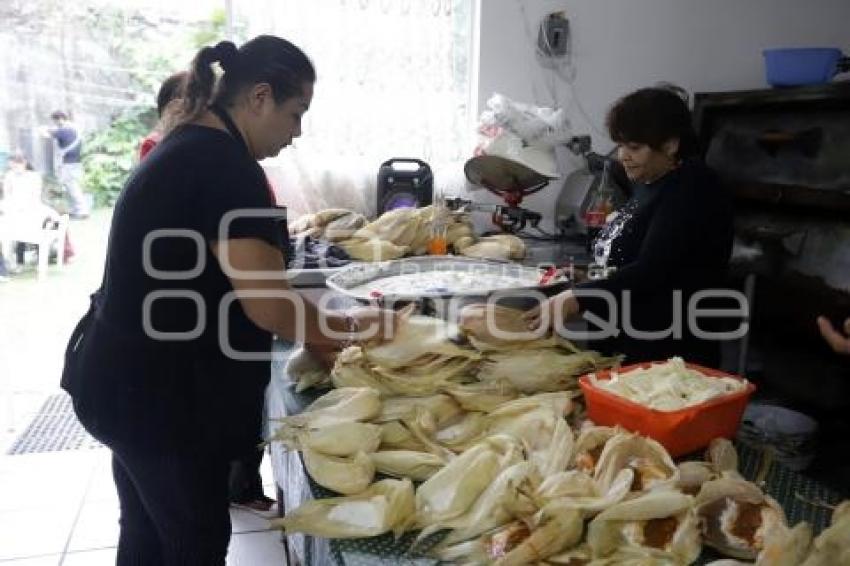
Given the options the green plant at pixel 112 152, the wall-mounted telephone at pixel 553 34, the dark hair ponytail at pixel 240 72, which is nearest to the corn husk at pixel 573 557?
the dark hair ponytail at pixel 240 72

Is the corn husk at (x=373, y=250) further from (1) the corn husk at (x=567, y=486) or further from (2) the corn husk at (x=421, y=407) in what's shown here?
(1) the corn husk at (x=567, y=486)

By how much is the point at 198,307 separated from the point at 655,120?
1142mm

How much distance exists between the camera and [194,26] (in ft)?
10.0

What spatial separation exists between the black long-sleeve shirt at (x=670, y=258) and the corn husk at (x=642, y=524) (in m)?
0.68

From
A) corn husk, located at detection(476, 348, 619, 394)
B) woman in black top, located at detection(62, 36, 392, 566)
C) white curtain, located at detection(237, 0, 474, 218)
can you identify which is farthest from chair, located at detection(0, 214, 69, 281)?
corn husk, located at detection(476, 348, 619, 394)

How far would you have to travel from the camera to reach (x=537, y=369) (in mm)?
1149

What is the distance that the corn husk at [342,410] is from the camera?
39.2 inches

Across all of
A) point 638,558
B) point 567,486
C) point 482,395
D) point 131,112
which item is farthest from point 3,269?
point 638,558

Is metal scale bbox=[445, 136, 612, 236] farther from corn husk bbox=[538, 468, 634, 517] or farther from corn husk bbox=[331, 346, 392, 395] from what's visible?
corn husk bbox=[538, 468, 634, 517]

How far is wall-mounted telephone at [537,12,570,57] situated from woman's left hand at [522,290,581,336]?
1840 millimetres

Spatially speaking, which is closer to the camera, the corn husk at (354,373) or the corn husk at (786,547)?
the corn husk at (786,547)

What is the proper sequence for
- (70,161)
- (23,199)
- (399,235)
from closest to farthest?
(399,235)
(23,199)
(70,161)

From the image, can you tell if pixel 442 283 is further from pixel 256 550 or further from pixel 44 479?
pixel 44 479

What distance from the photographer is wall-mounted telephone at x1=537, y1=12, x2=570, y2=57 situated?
2.87 metres
